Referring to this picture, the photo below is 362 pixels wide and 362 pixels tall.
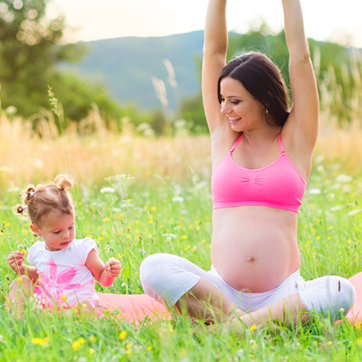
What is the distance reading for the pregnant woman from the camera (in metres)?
A: 1.80

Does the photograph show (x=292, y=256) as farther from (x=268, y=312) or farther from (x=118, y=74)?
(x=118, y=74)

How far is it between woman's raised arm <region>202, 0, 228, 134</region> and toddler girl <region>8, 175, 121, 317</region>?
80 centimetres

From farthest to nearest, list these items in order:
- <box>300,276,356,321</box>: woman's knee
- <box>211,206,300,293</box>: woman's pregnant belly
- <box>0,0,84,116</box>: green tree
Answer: <box>0,0,84,116</box>: green tree
<box>211,206,300,293</box>: woman's pregnant belly
<box>300,276,356,321</box>: woman's knee

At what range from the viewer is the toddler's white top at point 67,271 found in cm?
205

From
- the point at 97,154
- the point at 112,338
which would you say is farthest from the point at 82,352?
the point at 97,154

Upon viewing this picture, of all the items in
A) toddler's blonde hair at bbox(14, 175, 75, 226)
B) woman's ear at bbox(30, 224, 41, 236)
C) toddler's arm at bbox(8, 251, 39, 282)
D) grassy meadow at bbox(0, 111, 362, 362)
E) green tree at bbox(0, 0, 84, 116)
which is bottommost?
grassy meadow at bbox(0, 111, 362, 362)

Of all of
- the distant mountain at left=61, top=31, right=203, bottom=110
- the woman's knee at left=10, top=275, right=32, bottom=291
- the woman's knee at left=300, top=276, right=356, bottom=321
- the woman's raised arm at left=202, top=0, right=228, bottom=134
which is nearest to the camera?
the woman's knee at left=300, top=276, right=356, bottom=321

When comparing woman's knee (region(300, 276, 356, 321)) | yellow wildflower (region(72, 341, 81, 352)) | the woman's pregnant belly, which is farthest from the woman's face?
yellow wildflower (region(72, 341, 81, 352))

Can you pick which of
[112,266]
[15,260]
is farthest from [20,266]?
[112,266]

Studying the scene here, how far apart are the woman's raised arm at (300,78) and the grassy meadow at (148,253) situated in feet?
2.63

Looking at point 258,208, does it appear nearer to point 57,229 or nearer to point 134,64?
point 57,229

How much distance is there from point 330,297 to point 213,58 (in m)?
1.27

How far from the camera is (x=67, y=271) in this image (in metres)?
2.05

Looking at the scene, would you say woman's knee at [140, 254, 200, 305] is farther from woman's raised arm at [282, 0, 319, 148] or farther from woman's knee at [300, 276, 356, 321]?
woman's raised arm at [282, 0, 319, 148]
